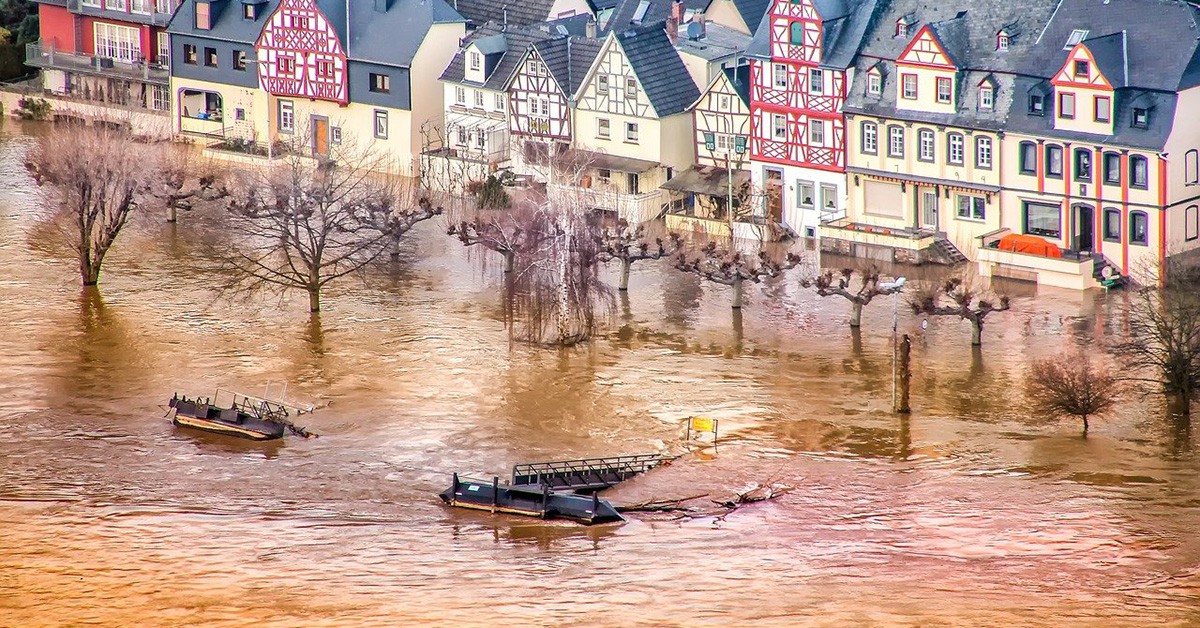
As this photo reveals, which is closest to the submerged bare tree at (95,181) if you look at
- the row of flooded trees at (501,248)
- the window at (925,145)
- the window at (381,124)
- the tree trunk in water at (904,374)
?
the row of flooded trees at (501,248)

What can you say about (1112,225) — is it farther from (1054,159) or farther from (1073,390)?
(1073,390)

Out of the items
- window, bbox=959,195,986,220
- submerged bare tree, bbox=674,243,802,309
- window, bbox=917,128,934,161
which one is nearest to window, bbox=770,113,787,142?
window, bbox=917,128,934,161

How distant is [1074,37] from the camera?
9019cm

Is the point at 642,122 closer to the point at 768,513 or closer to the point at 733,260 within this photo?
the point at 733,260

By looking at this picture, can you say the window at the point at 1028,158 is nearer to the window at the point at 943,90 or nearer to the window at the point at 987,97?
the window at the point at 987,97

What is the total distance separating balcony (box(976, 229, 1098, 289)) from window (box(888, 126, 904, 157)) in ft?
17.8

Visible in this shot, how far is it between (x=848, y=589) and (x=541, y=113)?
46126 millimetres

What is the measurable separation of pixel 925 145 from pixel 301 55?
108 feet

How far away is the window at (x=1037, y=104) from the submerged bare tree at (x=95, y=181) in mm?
35263

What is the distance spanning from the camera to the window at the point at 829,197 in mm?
97500

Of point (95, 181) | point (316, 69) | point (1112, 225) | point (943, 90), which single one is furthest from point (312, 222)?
point (1112, 225)

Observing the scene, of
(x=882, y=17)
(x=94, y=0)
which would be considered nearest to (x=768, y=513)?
(x=882, y=17)

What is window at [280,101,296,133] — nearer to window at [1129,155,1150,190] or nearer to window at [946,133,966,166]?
window at [946,133,966,166]

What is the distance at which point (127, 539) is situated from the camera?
65.6m
